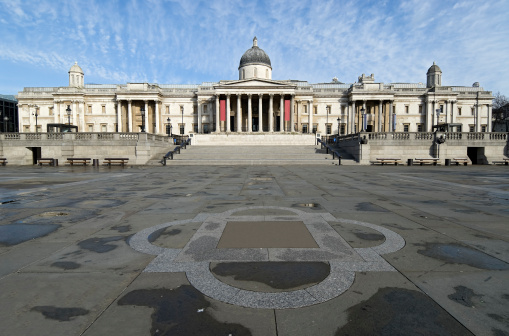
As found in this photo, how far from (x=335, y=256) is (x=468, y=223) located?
390 centimetres

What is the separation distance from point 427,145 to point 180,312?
38595 mm

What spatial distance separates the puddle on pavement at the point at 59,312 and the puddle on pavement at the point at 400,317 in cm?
246

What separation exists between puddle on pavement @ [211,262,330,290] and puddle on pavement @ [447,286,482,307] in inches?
52.6

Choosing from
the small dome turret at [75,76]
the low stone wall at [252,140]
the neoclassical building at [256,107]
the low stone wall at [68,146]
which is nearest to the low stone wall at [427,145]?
the low stone wall at [252,140]

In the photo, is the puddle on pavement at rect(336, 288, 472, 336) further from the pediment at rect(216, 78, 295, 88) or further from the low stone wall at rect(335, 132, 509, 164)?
the pediment at rect(216, 78, 295, 88)

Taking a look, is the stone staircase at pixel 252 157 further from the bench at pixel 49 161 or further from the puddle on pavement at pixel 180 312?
the puddle on pavement at pixel 180 312

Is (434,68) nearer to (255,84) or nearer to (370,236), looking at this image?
(255,84)

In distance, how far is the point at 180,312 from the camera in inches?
106

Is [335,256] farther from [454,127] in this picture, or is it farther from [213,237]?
[454,127]

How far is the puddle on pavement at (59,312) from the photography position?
264 cm

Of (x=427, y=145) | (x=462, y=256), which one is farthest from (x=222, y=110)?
(x=462, y=256)

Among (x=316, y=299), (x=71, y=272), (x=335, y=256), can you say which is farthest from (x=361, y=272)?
(x=71, y=272)

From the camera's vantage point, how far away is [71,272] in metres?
3.60

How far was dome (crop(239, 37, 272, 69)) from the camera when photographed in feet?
241
